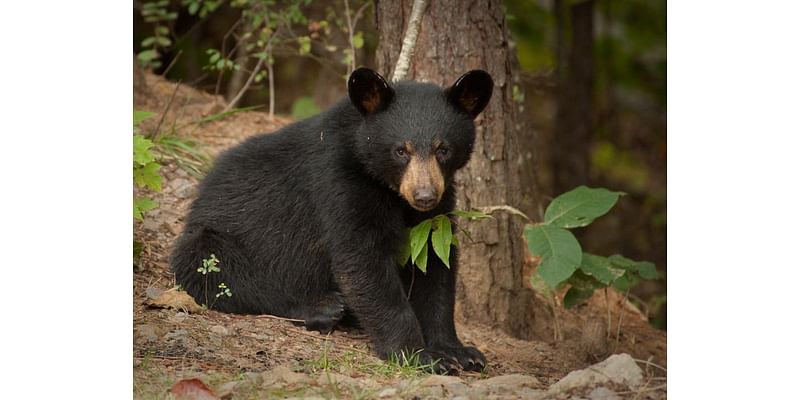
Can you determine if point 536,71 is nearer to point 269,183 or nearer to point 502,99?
point 502,99

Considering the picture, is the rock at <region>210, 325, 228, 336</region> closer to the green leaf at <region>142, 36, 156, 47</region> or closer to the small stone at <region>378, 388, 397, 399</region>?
the small stone at <region>378, 388, 397, 399</region>

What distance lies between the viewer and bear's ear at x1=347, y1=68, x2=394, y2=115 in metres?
4.63

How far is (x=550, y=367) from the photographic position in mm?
5449

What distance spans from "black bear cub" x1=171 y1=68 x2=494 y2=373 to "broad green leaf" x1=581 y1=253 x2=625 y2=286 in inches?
50.8

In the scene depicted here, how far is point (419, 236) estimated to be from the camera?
483cm

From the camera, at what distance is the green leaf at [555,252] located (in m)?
5.04

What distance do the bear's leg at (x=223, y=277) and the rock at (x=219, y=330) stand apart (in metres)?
0.36

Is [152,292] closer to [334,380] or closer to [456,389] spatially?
[334,380]

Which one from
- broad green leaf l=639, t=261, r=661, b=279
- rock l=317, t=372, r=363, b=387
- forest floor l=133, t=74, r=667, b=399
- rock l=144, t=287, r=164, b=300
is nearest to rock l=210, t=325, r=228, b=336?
forest floor l=133, t=74, r=667, b=399

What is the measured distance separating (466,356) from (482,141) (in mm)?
1588

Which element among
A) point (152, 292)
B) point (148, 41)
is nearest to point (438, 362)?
point (152, 292)
